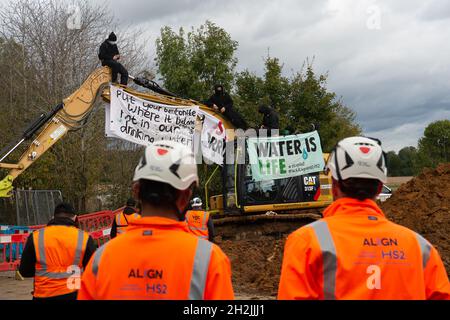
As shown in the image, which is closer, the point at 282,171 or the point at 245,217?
the point at 282,171

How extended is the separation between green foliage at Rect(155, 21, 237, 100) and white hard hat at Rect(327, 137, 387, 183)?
2486 centimetres

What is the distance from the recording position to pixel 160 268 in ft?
8.59

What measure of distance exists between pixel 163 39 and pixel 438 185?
17.2 metres

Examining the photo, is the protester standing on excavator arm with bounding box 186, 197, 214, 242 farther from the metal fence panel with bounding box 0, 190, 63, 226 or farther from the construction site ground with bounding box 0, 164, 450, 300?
the metal fence panel with bounding box 0, 190, 63, 226

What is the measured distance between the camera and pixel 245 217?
15203 millimetres

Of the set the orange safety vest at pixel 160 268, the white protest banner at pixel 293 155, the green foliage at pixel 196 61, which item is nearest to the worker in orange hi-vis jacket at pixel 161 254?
the orange safety vest at pixel 160 268

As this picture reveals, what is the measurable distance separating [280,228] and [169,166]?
12.7 m

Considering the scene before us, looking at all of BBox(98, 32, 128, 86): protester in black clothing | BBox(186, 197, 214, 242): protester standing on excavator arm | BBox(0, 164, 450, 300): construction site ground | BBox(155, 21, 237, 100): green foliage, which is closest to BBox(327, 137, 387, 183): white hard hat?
BBox(186, 197, 214, 242): protester standing on excavator arm

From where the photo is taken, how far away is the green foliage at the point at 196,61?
2794cm

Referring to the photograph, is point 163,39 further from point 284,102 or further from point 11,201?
point 11,201

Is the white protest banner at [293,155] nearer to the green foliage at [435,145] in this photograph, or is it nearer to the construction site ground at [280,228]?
the construction site ground at [280,228]

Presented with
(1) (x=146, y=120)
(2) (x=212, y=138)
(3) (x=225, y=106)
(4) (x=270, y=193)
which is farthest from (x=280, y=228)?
(1) (x=146, y=120)

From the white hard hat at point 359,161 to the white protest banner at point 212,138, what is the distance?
1087 cm
